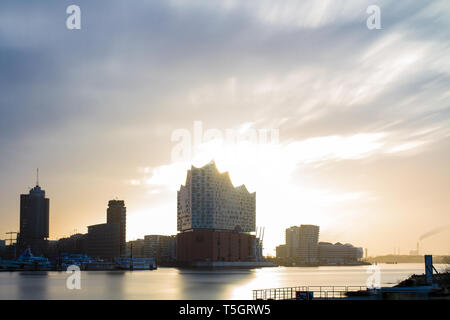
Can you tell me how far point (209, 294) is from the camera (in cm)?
12425
